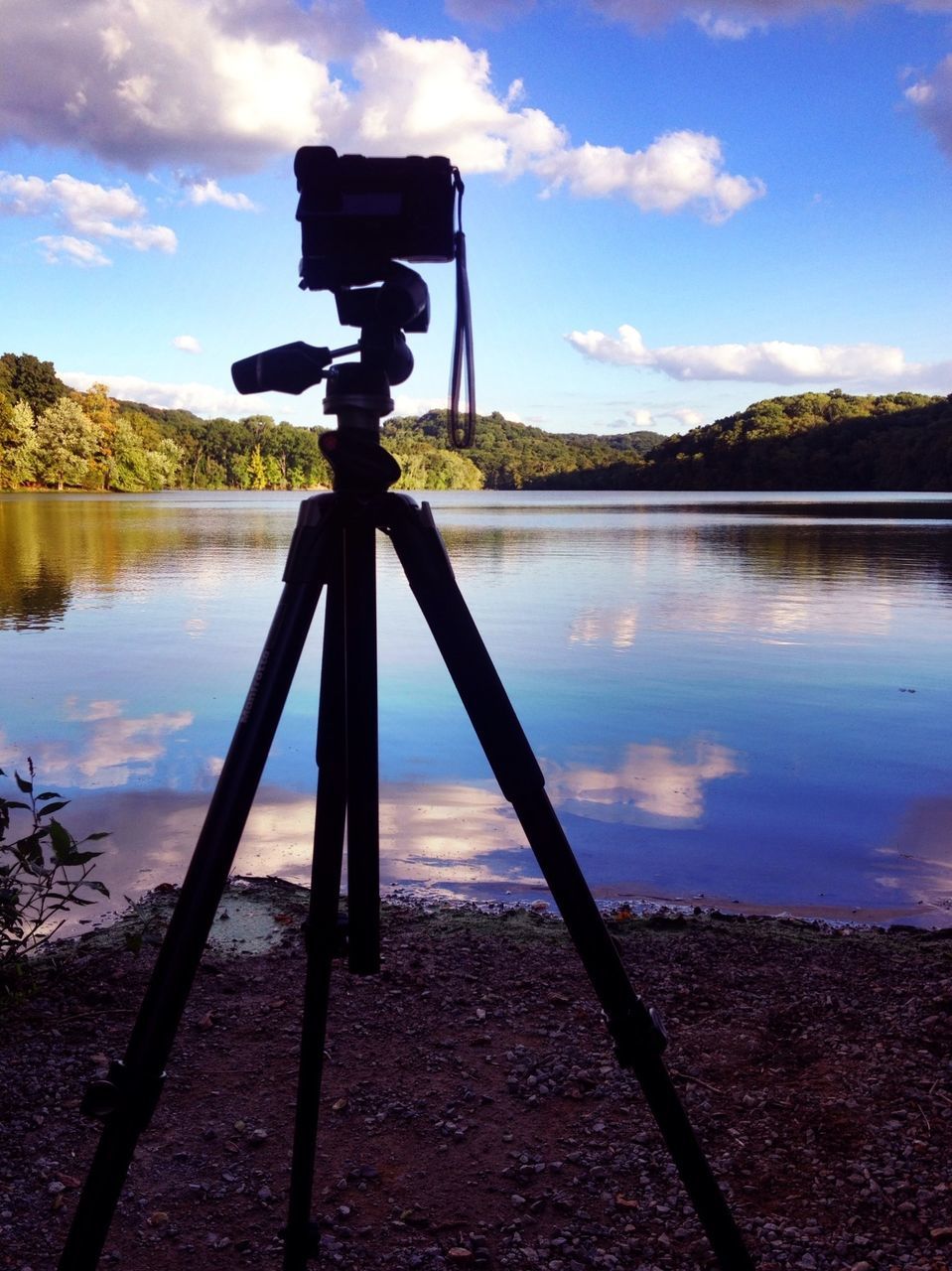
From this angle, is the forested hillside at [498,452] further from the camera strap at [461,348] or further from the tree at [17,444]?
the camera strap at [461,348]

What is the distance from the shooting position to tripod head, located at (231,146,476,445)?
1590 millimetres

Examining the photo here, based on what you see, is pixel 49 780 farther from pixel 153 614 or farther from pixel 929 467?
pixel 929 467

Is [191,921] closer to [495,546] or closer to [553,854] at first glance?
[553,854]

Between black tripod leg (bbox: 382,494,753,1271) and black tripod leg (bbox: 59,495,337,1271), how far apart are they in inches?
7.2

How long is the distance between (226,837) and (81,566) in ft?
62.4

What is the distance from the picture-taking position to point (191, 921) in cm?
142

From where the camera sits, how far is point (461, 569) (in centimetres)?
2019

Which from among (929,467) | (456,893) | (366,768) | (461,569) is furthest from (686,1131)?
(929,467)

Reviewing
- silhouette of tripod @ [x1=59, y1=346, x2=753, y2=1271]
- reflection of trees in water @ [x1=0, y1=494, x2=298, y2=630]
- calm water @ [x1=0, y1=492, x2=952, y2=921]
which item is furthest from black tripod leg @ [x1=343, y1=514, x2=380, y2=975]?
reflection of trees in water @ [x1=0, y1=494, x2=298, y2=630]

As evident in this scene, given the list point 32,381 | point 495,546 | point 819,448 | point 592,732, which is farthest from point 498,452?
point 592,732

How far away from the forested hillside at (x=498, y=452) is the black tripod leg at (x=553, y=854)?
5298 cm

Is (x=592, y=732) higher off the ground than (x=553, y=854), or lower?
lower

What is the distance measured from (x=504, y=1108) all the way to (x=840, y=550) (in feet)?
76.6

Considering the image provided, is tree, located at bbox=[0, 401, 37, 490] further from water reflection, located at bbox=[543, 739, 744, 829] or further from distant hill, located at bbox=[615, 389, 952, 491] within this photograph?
water reflection, located at bbox=[543, 739, 744, 829]
